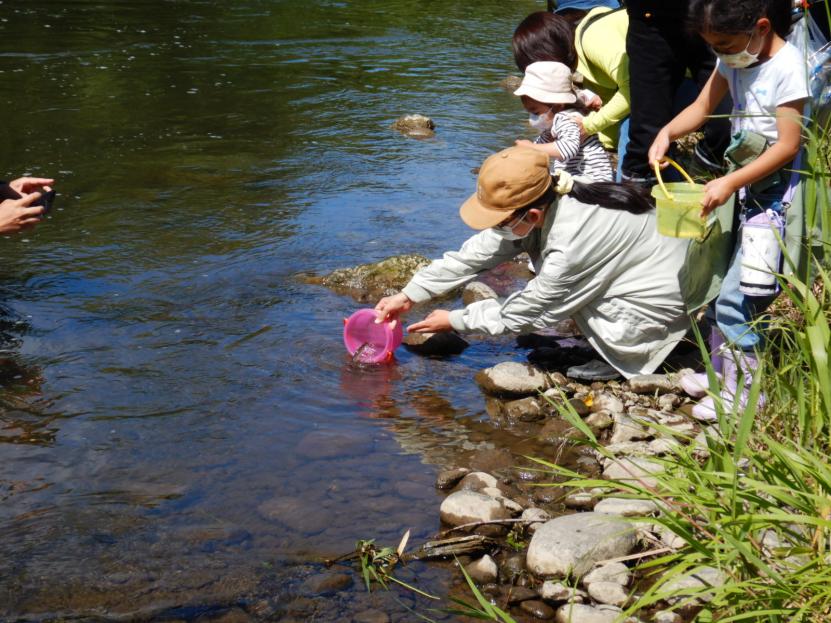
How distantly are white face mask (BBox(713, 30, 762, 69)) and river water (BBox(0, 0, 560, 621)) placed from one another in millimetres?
1686

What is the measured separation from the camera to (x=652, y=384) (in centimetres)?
438

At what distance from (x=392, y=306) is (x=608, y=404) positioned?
1.02 metres

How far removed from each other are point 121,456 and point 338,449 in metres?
0.82

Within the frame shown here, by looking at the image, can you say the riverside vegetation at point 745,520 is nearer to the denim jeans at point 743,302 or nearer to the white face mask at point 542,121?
the denim jeans at point 743,302

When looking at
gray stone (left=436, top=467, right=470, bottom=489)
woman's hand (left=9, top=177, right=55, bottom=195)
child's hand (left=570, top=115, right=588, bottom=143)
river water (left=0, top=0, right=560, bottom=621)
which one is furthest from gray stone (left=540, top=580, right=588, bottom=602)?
woman's hand (left=9, top=177, right=55, bottom=195)

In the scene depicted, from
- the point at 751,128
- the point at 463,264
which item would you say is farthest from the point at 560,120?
the point at 751,128

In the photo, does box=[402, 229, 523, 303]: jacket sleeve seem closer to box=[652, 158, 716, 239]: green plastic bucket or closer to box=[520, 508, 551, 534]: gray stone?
box=[652, 158, 716, 239]: green plastic bucket

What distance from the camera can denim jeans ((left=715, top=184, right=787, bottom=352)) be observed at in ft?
12.5

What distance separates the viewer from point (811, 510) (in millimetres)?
2506

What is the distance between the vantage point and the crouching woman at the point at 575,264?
13.7 ft

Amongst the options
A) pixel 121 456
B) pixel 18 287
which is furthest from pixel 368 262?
pixel 121 456

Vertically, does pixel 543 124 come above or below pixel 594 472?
above

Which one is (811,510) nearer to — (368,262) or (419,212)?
(368,262)

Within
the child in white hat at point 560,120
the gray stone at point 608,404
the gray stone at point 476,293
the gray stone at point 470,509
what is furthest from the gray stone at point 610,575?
the gray stone at point 476,293
